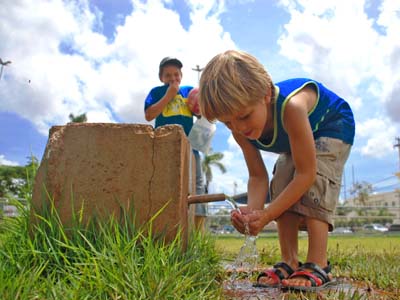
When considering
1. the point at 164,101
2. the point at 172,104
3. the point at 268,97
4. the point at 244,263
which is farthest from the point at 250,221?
the point at 172,104

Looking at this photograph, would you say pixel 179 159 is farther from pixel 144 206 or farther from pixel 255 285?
pixel 255 285

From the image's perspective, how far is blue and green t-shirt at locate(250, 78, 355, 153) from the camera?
98.8 inches

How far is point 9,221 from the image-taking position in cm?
243

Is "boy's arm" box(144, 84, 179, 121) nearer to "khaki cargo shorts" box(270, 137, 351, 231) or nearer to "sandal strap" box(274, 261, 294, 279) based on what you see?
"khaki cargo shorts" box(270, 137, 351, 231)

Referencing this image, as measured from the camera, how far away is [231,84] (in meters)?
2.03

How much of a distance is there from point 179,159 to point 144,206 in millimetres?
322

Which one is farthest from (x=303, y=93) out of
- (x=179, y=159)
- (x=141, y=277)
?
(x=141, y=277)

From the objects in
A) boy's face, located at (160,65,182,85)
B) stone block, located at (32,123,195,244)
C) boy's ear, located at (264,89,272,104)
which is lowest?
stone block, located at (32,123,195,244)

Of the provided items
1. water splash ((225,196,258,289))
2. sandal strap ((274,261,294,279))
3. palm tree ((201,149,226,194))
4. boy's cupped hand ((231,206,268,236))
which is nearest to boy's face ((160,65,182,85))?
water splash ((225,196,258,289))

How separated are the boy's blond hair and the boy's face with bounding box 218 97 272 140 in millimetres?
26

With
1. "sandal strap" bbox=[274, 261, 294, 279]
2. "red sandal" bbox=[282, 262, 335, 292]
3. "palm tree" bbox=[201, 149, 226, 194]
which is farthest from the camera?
"palm tree" bbox=[201, 149, 226, 194]

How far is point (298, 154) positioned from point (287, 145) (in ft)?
1.02

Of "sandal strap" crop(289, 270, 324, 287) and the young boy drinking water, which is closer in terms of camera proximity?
the young boy drinking water

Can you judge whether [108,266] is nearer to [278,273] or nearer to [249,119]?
[249,119]
